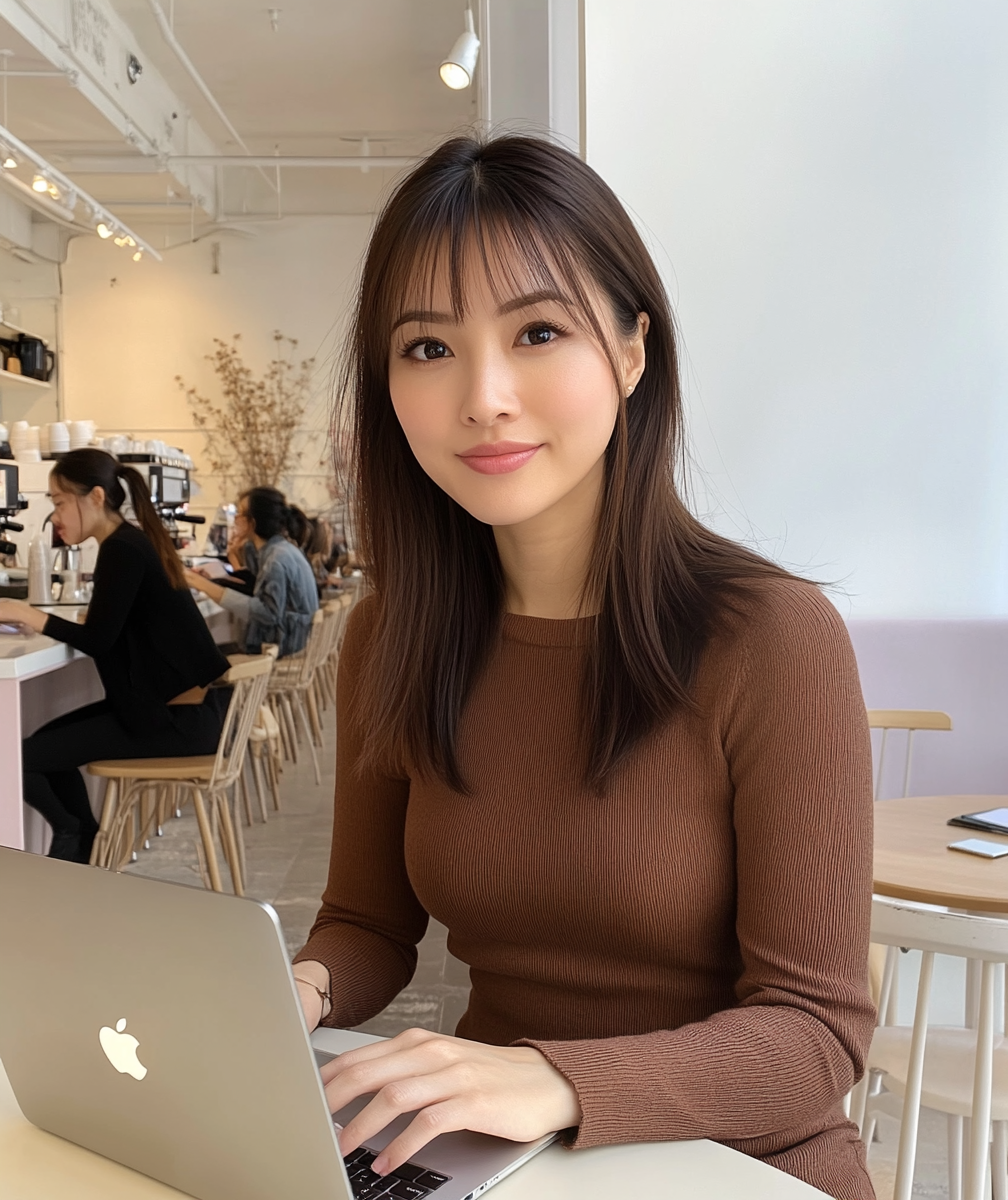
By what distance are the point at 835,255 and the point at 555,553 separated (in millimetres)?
2339

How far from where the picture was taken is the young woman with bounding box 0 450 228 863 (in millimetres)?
A: 3793

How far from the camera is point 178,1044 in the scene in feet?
2.30

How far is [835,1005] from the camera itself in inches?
38.6

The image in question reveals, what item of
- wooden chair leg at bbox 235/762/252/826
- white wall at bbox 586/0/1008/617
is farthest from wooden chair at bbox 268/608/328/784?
white wall at bbox 586/0/1008/617

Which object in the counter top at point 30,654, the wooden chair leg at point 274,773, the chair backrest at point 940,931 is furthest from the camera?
the wooden chair leg at point 274,773

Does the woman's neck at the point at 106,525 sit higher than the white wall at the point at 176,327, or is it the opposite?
the white wall at the point at 176,327

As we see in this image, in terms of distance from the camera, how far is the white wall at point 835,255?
309 centimetres

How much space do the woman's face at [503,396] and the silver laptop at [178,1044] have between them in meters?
0.50

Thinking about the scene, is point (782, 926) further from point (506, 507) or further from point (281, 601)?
point (281, 601)

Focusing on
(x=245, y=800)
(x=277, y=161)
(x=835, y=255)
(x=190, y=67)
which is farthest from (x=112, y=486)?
(x=277, y=161)

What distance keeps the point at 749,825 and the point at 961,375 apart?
2.67 metres

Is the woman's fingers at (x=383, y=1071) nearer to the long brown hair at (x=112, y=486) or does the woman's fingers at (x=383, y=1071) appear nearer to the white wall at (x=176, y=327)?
the long brown hair at (x=112, y=486)

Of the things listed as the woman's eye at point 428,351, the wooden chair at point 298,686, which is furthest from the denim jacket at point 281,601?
the woman's eye at point 428,351

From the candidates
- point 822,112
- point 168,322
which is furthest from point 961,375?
point 168,322
